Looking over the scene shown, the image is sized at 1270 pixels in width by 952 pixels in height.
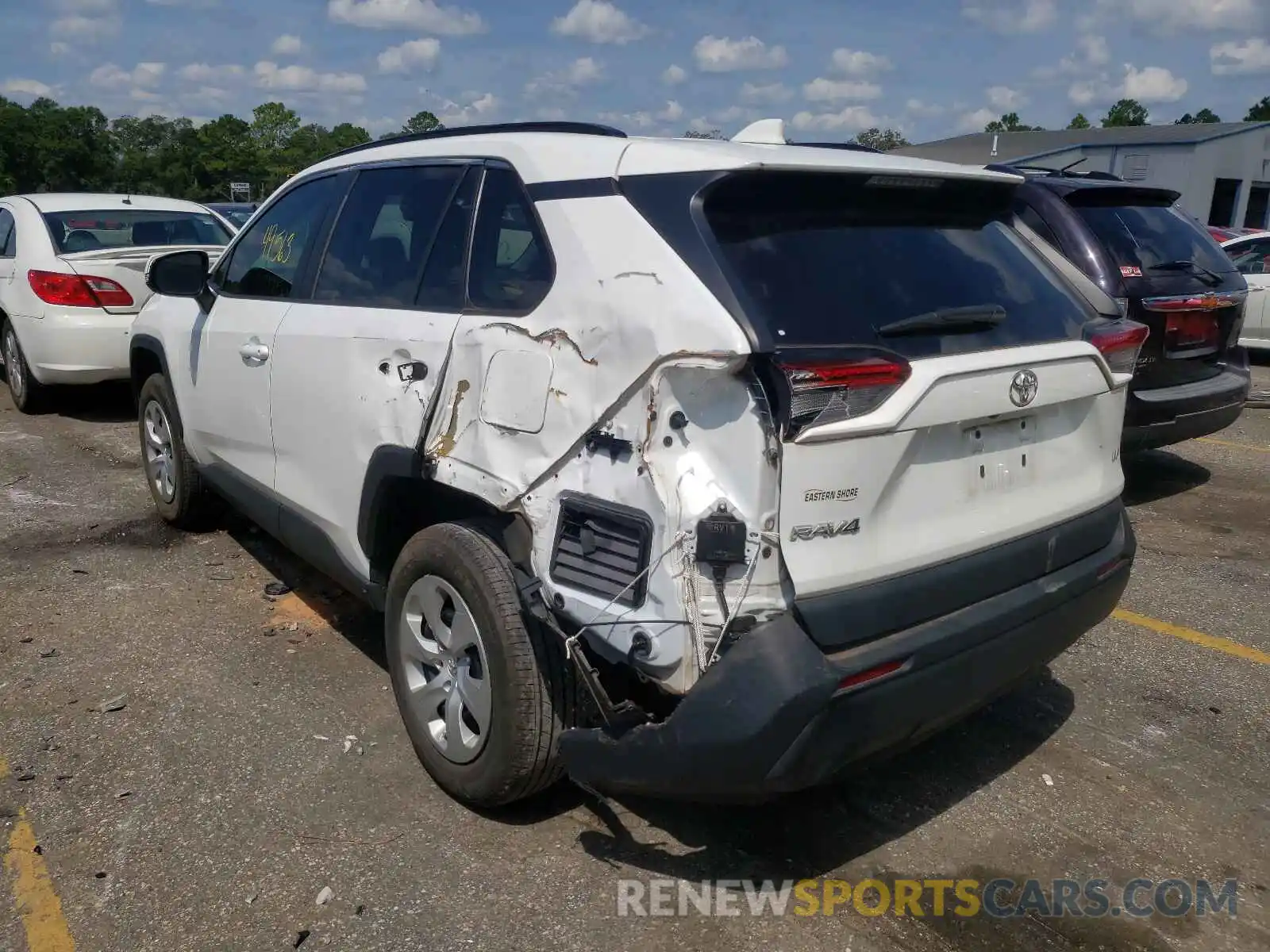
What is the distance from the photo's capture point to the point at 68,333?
26.0 feet

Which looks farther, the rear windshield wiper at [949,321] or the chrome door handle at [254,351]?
the chrome door handle at [254,351]

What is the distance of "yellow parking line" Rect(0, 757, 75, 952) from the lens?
2656 millimetres

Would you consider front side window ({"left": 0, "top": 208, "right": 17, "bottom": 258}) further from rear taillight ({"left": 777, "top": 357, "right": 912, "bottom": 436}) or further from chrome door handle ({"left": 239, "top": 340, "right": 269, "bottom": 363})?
rear taillight ({"left": 777, "top": 357, "right": 912, "bottom": 436})

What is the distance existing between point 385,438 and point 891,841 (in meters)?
1.95

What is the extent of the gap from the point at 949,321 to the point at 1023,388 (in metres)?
0.29

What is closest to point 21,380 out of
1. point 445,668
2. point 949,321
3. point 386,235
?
point 386,235

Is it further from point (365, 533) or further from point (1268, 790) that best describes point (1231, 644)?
point (365, 533)

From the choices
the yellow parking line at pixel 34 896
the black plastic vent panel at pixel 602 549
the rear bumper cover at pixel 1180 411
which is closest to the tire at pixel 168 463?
the yellow parking line at pixel 34 896

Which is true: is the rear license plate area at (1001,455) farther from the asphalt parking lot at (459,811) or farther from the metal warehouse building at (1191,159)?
the metal warehouse building at (1191,159)

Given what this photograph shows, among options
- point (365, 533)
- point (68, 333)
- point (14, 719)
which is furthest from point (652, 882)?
point (68, 333)

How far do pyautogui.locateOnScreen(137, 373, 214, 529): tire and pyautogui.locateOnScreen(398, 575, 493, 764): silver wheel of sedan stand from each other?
2472mm

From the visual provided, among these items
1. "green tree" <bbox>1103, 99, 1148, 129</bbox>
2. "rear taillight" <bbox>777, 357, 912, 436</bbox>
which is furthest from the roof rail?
"green tree" <bbox>1103, 99, 1148, 129</bbox>

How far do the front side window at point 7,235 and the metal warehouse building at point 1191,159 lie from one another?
102ft

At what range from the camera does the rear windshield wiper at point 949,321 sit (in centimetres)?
258
